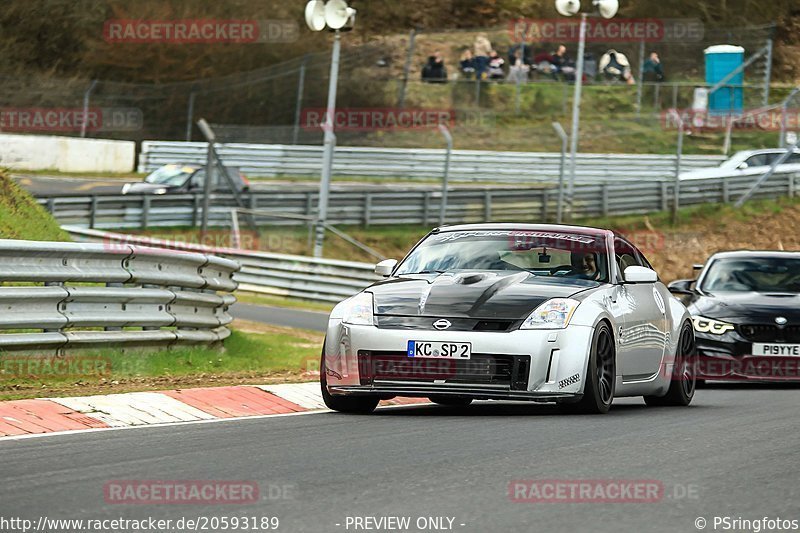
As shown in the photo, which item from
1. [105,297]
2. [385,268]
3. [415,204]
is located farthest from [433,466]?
[415,204]

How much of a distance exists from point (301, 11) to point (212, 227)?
2593 cm

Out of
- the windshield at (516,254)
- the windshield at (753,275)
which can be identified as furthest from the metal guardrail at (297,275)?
the windshield at (516,254)

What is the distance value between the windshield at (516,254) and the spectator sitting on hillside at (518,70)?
1259 inches

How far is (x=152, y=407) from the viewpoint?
32.3 ft

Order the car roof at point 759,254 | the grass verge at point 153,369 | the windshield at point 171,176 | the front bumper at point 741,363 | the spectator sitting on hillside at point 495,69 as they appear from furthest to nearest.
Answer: the spectator sitting on hillside at point 495,69 < the windshield at point 171,176 < the car roof at point 759,254 < the front bumper at point 741,363 < the grass verge at point 153,369

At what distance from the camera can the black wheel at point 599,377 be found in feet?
33.4

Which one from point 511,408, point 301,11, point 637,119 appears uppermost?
point 301,11

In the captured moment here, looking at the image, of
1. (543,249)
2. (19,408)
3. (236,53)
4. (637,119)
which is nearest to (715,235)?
(637,119)

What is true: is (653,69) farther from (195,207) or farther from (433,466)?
(433,466)

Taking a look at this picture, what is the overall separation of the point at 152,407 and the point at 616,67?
35.4 m

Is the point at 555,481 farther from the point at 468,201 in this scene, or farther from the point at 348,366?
the point at 468,201

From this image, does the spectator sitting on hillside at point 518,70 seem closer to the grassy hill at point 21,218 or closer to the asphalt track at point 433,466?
the grassy hill at point 21,218

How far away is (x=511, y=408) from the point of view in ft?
36.8

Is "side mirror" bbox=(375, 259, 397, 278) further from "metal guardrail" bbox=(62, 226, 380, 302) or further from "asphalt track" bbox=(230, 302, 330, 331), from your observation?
"metal guardrail" bbox=(62, 226, 380, 302)
